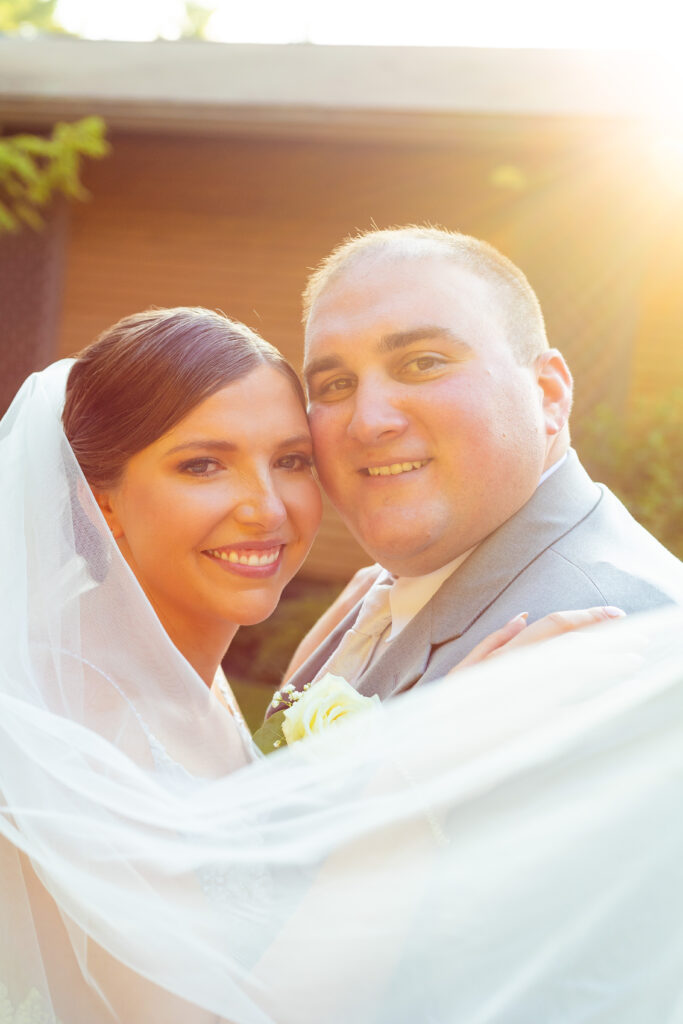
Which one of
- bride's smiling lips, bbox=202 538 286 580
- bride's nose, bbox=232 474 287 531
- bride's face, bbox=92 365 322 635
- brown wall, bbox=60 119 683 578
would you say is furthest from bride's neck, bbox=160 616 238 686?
brown wall, bbox=60 119 683 578

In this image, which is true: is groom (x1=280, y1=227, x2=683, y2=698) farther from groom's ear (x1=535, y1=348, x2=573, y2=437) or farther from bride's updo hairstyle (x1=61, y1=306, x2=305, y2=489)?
bride's updo hairstyle (x1=61, y1=306, x2=305, y2=489)

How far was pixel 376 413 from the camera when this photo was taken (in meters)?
2.53

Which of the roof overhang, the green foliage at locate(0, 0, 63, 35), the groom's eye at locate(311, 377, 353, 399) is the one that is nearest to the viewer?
the groom's eye at locate(311, 377, 353, 399)

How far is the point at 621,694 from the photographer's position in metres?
1.83

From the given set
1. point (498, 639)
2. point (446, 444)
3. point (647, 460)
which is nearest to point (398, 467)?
point (446, 444)

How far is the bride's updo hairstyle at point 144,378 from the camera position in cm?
256

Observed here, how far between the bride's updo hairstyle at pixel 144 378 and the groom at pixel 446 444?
0.24 metres

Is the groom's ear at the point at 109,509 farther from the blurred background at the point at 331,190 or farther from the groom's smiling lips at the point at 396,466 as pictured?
the blurred background at the point at 331,190

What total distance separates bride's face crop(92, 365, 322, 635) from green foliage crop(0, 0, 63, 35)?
88.9 ft

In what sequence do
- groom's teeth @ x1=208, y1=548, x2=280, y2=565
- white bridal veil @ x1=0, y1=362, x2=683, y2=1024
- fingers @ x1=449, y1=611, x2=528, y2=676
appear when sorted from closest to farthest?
white bridal veil @ x1=0, y1=362, x2=683, y2=1024, fingers @ x1=449, y1=611, x2=528, y2=676, groom's teeth @ x1=208, y1=548, x2=280, y2=565

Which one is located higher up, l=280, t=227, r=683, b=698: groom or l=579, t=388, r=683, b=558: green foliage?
Result: l=280, t=227, r=683, b=698: groom

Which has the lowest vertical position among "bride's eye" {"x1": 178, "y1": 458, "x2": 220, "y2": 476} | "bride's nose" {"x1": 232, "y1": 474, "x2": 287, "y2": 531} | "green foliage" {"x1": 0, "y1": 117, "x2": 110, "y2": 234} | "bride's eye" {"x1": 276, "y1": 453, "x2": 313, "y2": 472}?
"bride's nose" {"x1": 232, "y1": 474, "x2": 287, "y2": 531}

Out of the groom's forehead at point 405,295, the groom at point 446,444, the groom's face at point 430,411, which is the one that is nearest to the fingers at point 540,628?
the groom at point 446,444

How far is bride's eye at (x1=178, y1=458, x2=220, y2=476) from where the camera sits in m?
2.56
